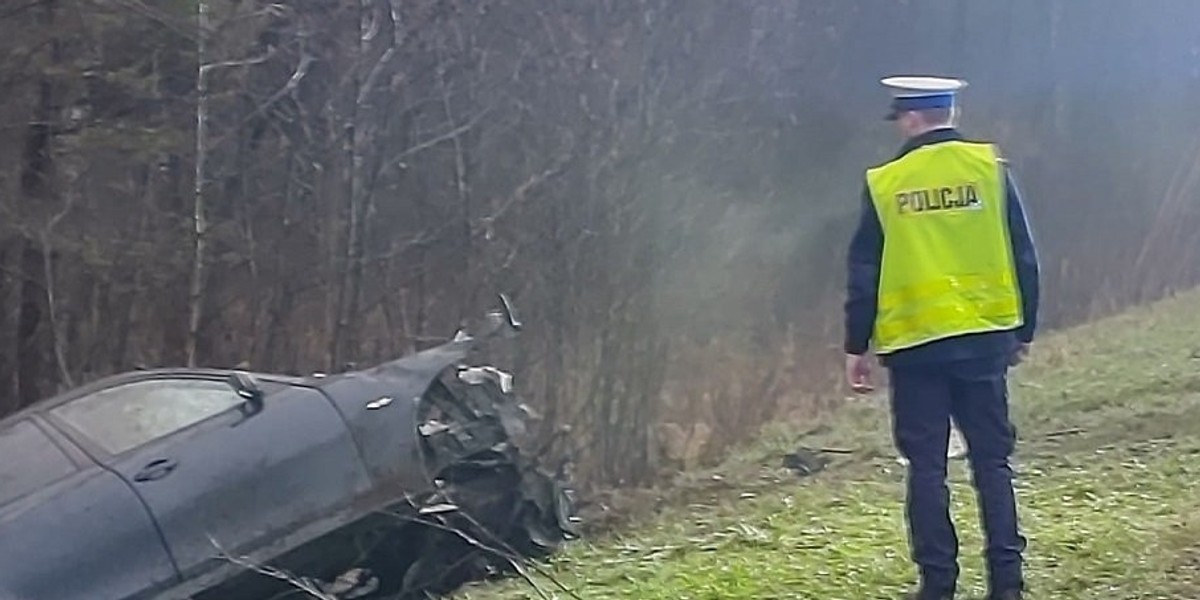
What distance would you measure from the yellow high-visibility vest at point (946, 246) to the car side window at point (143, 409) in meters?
2.39

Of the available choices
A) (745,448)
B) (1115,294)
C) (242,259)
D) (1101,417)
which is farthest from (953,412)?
(1115,294)

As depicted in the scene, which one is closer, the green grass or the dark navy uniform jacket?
the dark navy uniform jacket

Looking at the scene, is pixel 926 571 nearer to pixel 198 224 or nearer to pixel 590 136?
pixel 590 136

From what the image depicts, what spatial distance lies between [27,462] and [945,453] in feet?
9.83

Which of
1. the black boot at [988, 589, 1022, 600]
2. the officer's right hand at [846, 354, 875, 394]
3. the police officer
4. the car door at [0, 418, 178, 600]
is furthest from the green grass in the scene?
the car door at [0, 418, 178, 600]

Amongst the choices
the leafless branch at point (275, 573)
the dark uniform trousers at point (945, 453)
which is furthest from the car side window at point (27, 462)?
the dark uniform trousers at point (945, 453)

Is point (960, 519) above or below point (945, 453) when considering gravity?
below

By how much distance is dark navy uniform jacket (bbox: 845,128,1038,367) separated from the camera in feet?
16.3

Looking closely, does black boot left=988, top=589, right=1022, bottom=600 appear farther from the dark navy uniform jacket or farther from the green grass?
the dark navy uniform jacket

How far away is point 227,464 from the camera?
569 centimetres

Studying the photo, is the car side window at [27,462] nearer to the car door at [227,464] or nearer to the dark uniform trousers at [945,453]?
the car door at [227,464]

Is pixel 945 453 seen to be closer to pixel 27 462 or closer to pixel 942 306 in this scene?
pixel 942 306

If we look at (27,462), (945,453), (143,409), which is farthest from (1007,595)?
(27,462)

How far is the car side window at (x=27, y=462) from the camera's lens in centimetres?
569
